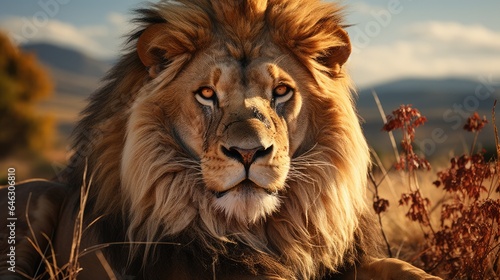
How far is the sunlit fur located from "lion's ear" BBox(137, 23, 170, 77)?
0.11ft

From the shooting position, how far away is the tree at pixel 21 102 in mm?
33875

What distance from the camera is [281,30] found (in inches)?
164

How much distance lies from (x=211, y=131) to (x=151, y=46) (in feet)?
2.04

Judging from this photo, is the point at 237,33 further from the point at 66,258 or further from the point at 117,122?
the point at 66,258

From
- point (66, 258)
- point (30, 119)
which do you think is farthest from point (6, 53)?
point (66, 258)

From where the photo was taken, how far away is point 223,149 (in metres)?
3.71

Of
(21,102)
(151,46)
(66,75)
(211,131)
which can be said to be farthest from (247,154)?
(66,75)

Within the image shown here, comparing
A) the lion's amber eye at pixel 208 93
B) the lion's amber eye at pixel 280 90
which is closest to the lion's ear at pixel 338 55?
the lion's amber eye at pixel 280 90

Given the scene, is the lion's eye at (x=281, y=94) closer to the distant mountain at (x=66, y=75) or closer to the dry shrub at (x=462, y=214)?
the dry shrub at (x=462, y=214)

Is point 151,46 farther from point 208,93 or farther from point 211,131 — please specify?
point 211,131

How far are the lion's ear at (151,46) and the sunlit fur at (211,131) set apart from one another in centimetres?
3

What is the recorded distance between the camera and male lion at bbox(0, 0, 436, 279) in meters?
3.95

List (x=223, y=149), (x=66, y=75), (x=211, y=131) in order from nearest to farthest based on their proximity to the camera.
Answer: (x=223, y=149), (x=211, y=131), (x=66, y=75)

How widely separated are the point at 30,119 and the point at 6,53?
4.30 meters
